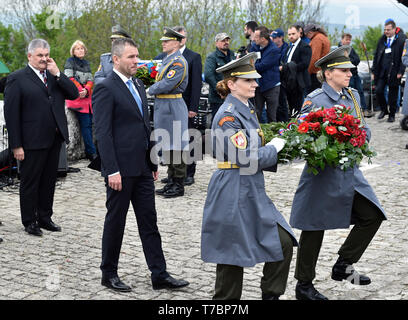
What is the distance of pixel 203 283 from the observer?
20.4 ft

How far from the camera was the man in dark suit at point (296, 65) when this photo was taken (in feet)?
42.7

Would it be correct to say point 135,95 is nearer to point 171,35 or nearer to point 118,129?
point 118,129

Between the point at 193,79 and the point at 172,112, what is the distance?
0.70m

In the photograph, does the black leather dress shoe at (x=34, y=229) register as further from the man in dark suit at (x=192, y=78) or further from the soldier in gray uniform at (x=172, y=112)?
the man in dark suit at (x=192, y=78)

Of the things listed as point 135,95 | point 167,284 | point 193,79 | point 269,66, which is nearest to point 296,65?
point 269,66

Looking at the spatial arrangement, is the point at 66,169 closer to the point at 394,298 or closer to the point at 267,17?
the point at 394,298

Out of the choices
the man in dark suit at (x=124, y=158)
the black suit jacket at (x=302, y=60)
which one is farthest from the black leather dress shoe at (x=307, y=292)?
the black suit jacket at (x=302, y=60)

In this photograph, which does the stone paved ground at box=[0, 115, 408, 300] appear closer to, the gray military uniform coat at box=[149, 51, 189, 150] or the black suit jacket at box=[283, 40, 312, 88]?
the gray military uniform coat at box=[149, 51, 189, 150]

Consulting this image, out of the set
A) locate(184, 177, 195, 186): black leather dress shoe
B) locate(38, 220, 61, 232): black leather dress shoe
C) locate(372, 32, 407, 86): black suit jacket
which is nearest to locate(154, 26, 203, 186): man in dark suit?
locate(184, 177, 195, 186): black leather dress shoe

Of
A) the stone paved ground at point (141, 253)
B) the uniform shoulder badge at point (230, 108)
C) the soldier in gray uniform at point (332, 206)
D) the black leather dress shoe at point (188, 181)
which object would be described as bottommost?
the stone paved ground at point (141, 253)

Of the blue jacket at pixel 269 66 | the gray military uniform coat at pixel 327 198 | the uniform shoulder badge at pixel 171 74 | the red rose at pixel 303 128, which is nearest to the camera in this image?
the red rose at pixel 303 128

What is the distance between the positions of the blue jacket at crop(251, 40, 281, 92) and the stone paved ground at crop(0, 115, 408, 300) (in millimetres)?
2314

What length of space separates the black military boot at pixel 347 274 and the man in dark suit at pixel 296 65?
23.4 ft

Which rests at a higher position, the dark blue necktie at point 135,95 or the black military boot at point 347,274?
the dark blue necktie at point 135,95
